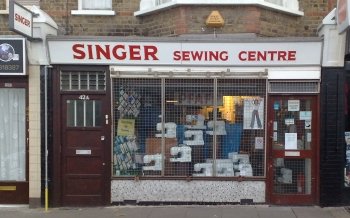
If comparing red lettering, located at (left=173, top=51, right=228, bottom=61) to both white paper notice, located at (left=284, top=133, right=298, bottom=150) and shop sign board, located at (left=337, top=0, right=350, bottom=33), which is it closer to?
white paper notice, located at (left=284, top=133, right=298, bottom=150)

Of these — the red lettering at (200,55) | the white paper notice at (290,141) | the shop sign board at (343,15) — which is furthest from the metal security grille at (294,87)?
the shop sign board at (343,15)

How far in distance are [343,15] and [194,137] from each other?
345 centimetres

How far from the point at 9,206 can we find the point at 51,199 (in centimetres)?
85

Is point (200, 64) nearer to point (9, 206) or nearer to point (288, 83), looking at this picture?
point (288, 83)

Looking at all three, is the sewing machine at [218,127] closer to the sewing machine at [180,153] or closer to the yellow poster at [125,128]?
the sewing machine at [180,153]

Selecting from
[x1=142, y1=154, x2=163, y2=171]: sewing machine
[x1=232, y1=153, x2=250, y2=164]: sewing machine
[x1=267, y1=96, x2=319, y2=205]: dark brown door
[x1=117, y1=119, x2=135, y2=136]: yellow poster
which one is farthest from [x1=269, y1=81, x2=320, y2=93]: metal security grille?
[x1=117, y1=119, x2=135, y2=136]: yellow poster

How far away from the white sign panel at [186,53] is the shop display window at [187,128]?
40cm

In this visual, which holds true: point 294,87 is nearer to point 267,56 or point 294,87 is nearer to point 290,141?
point 267,56

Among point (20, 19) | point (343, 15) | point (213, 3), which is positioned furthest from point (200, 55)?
point (20, 19)

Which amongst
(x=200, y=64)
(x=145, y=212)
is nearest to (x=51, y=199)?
(x=145, y=212)

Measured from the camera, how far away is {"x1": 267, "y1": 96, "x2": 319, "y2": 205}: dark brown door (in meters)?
9.53

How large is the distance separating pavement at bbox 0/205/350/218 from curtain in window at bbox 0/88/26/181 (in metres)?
0.70

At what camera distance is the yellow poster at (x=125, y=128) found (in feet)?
31.8

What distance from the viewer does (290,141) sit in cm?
959
